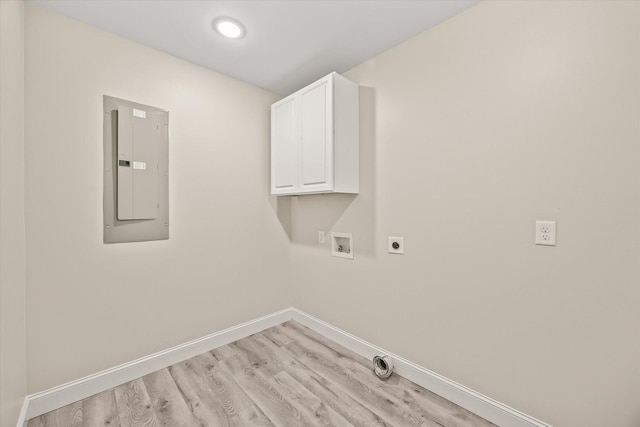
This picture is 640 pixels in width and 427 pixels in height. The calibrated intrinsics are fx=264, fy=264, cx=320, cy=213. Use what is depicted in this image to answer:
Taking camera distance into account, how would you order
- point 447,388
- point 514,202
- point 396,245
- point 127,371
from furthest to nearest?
point 396,245 < point 127,371 < point 447,388 < point 514,202

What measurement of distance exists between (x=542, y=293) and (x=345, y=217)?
136 cm

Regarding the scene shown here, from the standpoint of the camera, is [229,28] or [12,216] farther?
[229,28]

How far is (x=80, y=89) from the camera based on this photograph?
1659mm

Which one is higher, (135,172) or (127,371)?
(135,172)

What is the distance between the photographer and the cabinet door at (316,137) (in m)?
1.95

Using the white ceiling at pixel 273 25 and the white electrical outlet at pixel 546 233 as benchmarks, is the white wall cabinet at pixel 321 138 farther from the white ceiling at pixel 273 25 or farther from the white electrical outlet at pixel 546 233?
the white electrical outlet at pixel 546 233

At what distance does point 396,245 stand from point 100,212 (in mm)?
2029

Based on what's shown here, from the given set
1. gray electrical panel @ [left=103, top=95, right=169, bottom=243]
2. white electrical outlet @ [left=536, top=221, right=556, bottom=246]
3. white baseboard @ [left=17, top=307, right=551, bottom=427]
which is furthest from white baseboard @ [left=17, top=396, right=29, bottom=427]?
white electrical outlet @ [left=536, top=221, right=556, bottom=246]

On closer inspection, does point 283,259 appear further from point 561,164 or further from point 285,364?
point 561,164

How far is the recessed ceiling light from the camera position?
5.51 ft

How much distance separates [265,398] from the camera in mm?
1694

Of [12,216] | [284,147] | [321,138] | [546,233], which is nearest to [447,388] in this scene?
[546,233]

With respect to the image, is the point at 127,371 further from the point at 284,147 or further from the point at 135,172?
the point at 284,147

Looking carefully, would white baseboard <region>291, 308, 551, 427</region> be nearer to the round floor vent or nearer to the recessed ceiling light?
the round floor vent
